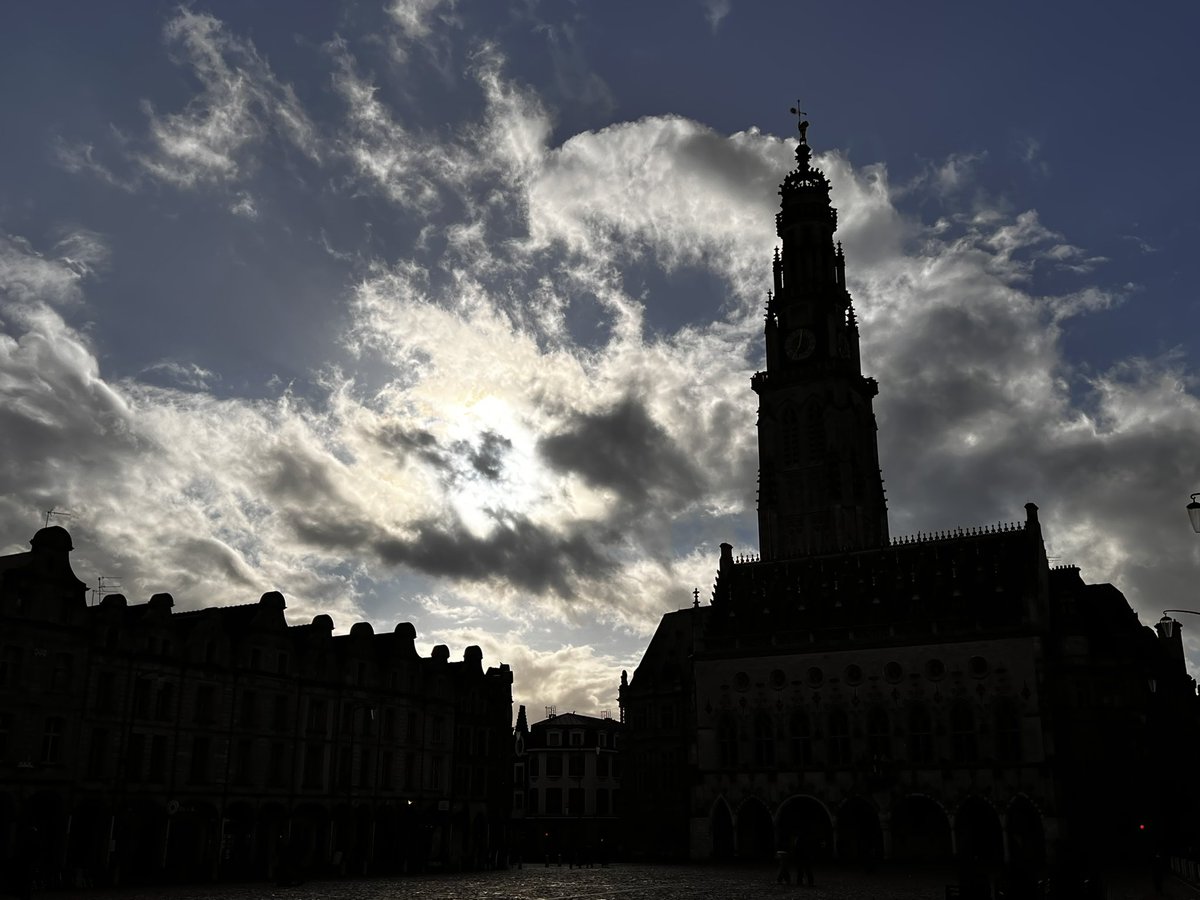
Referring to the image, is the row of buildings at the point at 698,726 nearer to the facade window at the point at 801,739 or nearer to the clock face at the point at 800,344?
the facade window at the point at 801,739

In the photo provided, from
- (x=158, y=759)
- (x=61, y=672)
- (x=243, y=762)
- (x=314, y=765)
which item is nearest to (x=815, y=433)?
(x=314, y=765)

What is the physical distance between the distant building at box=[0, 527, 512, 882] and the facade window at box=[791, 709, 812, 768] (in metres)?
21.2

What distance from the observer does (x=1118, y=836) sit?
67.2 metres

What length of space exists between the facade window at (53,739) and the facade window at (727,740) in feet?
146

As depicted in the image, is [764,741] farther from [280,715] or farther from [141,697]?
[141,697]

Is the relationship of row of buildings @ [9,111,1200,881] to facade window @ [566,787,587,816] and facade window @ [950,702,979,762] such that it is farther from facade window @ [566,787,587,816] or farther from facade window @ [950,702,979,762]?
facade window @ [566,787,587,816]

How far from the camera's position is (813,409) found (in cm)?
Answer: 10319

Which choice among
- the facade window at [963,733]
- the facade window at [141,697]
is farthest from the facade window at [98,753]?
the facade window at [963,733]

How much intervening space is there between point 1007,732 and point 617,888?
33.4 metres

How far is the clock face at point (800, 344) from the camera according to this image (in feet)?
349

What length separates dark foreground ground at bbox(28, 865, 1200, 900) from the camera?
130 feet

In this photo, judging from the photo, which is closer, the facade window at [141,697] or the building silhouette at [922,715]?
the facade window at [141,697]

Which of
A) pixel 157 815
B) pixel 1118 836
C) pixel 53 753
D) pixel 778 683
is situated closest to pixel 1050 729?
pixel 1118 836

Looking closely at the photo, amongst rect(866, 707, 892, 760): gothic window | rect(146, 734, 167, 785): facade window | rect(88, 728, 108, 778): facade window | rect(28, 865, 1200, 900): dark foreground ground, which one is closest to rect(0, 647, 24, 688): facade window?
rect(88, 728, 108, 778): facade window
